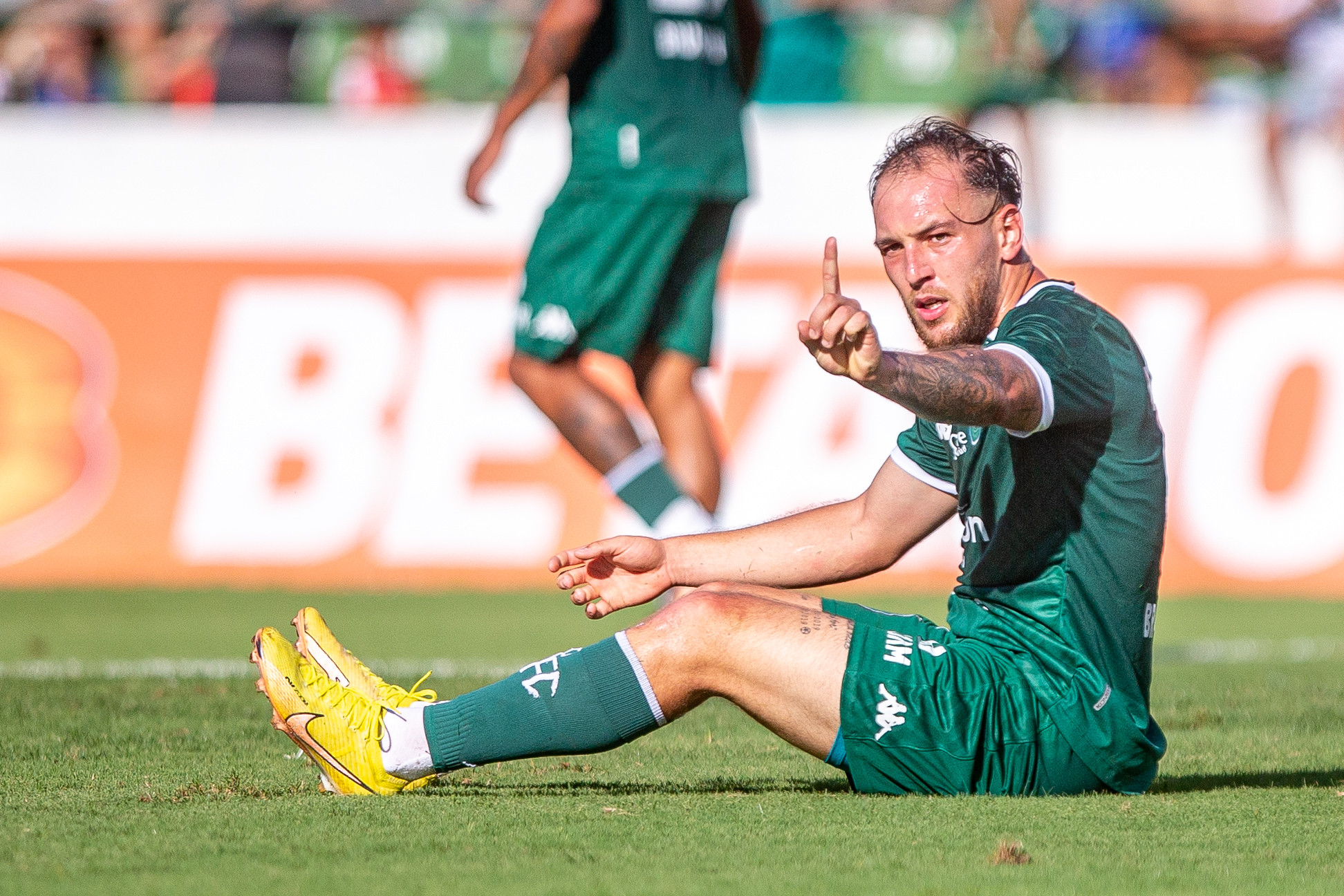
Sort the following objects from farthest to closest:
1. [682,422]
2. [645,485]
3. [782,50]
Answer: [782,50] → [682,422] → [645,485]

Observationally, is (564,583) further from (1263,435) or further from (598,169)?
(1263,435)

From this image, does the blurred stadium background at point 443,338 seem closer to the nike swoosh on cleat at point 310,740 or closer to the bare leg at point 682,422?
the bare leg at point 682,422

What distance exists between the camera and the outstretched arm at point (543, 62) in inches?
239

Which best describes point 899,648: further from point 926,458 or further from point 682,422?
point 682,422

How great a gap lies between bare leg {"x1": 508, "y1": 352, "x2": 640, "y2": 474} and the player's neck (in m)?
2.47

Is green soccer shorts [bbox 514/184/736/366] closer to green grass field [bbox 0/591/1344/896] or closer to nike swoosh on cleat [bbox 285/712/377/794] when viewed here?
green grass field [bbox 0/591/1344/896]

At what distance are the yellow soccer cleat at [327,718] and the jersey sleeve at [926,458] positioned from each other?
1210 millimetres

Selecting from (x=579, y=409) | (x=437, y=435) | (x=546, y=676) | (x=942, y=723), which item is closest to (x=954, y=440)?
(x=942, y=723)

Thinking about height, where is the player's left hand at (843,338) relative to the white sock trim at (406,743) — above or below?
above

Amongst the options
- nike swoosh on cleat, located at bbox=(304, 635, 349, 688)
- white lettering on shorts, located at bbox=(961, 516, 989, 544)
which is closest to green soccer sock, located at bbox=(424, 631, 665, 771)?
nike swoosh on cleat, located at bbox=(304, 635, 349, 688)

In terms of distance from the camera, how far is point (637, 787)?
3.81 meters

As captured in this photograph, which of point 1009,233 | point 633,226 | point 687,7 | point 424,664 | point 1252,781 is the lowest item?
point 424,664

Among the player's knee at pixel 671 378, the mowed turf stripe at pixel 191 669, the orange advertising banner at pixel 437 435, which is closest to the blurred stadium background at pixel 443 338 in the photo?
the orange advertising banner at pixel 437 435

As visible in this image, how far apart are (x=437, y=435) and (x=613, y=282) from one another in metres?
3.20
